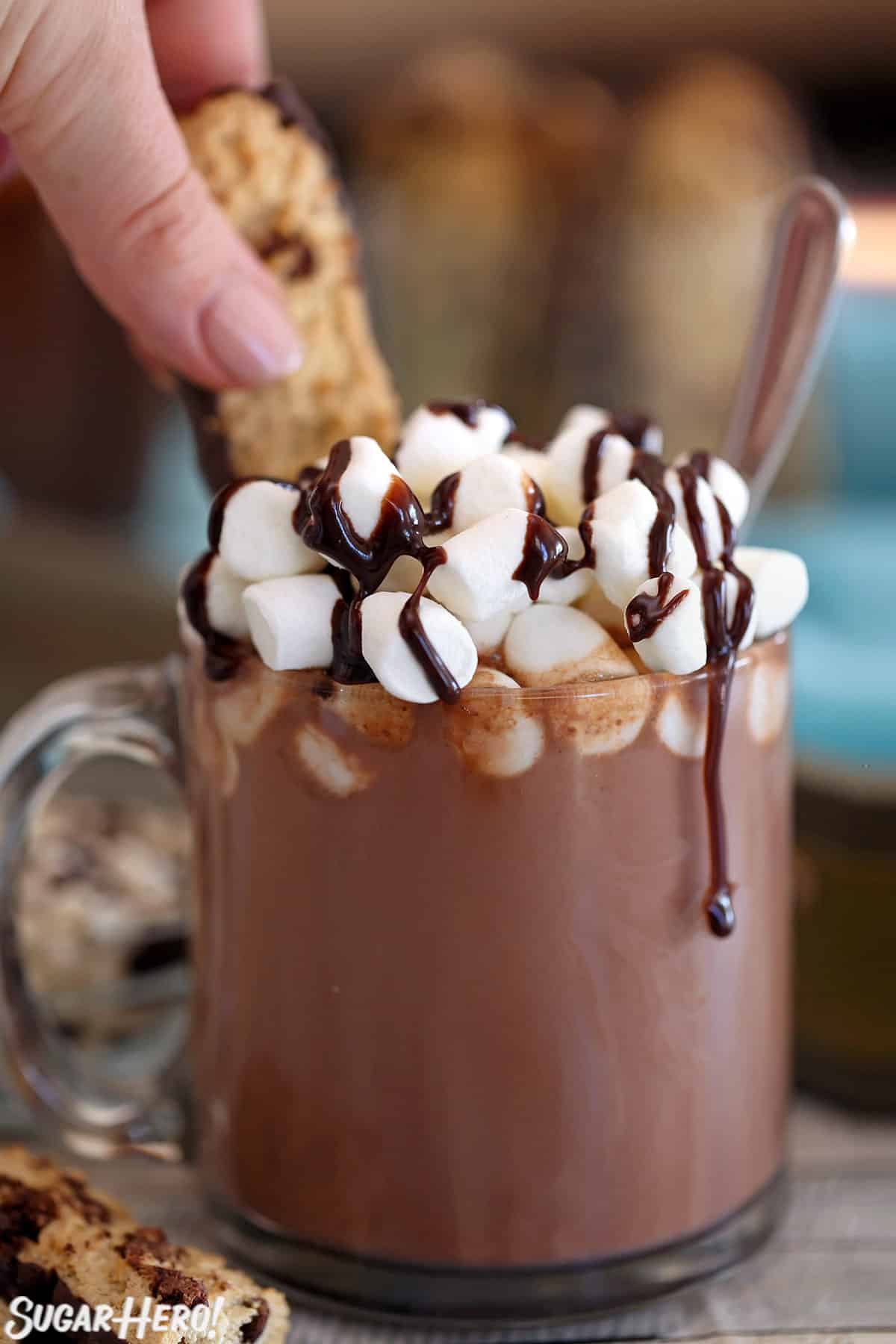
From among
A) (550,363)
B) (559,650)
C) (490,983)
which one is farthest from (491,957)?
(550,363)

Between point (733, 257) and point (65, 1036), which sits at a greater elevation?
point (733, 257)

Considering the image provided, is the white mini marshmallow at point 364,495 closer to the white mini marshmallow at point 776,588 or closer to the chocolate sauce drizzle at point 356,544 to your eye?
the chocolate sauce drizzle at point 356,544

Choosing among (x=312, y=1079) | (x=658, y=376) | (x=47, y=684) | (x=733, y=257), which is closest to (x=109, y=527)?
(x=47, y=684)

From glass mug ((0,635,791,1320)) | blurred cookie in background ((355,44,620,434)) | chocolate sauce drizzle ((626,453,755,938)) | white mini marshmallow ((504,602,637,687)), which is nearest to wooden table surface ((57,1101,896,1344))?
glass mug ((0,635,791,1320))

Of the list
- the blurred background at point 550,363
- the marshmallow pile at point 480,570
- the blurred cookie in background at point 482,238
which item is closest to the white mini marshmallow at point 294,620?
the marshmallow pile at point 480,570

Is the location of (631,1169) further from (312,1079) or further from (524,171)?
(524,171)
